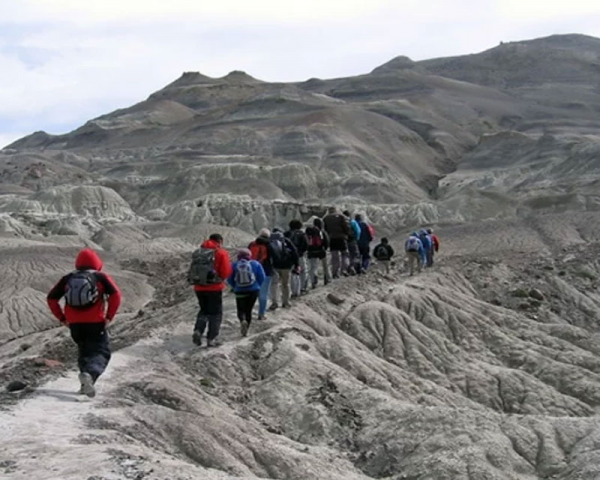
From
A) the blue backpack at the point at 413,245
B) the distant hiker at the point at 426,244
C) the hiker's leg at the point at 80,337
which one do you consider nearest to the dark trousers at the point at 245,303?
the hiker's leg at the point at 80,337

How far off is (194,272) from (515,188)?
7468 centimetres

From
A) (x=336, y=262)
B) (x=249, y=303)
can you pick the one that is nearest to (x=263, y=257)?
(x=249, y=303)

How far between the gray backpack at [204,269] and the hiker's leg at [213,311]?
27cm

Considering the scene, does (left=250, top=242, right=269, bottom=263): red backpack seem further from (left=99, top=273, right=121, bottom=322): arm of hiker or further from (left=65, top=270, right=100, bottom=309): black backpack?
(left=65, top=270, right=100, bottom=309): black backpack

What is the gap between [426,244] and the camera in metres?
25.7

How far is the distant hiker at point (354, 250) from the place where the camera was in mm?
20489

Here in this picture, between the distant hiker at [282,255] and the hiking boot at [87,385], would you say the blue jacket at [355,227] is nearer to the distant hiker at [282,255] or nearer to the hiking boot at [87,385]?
the distant hiker at [282,255]

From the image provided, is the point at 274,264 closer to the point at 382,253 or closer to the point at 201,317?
the point at 201,317

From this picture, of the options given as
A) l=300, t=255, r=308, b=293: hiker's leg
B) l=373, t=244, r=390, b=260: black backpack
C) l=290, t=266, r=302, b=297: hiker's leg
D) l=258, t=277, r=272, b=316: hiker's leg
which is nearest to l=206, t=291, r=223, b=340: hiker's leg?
l=258, t=277, r=272, b=316: hiker's leg

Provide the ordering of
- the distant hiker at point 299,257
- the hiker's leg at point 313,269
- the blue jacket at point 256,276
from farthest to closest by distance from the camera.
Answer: the hiker's leg at point 313,269, the distant hiker at point 299,257, the blue jacket at point 256,276

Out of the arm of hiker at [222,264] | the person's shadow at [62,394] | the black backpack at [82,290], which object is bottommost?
the person's shadow at [62,394]

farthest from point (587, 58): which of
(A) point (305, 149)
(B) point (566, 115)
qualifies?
(A) point (305, 149)

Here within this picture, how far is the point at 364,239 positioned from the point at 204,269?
28.2 ft

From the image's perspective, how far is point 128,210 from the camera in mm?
76750
